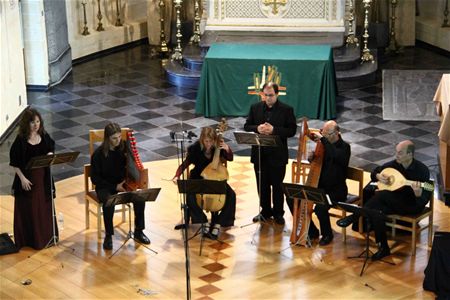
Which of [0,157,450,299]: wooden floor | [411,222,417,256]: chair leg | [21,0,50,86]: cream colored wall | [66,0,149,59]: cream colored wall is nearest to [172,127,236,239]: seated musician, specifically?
[0,157,450,299]: wooden floor

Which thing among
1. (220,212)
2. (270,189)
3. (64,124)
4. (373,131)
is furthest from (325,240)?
(64,124)

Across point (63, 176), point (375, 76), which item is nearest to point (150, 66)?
point (375, 76)

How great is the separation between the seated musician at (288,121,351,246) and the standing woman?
2.61 metres

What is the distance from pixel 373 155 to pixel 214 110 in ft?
8.80

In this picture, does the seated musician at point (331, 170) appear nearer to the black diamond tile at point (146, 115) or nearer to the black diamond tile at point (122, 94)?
the black diamond tile at point (146, 115)

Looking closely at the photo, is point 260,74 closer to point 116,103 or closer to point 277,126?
point 116,103

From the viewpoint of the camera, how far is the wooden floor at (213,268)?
28.9 feet

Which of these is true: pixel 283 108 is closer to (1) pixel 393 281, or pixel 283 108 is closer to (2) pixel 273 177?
(2) pixel 273 177

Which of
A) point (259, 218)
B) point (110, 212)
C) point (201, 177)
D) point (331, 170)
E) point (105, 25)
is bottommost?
point (259, 218)

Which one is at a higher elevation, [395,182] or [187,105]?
[395,182]

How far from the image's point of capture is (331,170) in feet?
31.6

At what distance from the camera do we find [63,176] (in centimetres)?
1191

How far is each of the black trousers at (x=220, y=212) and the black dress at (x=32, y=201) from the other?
1397mm

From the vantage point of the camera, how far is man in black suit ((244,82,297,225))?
32.4ft
